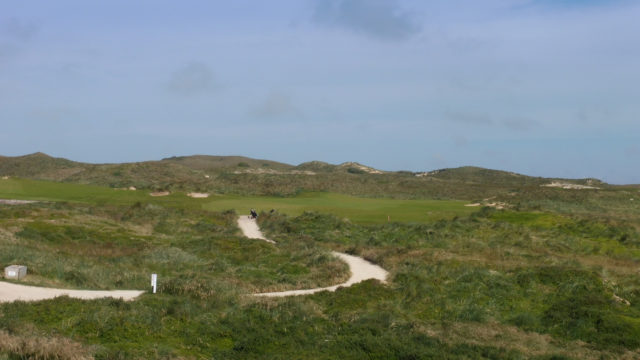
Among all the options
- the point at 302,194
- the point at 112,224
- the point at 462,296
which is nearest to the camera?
the point at 462,296

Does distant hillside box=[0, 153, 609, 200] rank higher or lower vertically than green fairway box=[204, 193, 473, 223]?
higher

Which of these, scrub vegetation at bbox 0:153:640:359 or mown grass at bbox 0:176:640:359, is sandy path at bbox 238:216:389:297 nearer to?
scrub vegetation at bbox 0:153:640:359

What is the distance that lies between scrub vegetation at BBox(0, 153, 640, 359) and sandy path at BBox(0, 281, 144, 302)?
1.14 meters

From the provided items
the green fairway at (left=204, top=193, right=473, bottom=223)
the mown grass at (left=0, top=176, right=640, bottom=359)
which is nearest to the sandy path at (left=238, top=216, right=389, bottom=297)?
the mown grass at (left=0, top=176, right=640, bottom=359)

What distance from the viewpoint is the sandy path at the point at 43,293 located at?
17.4m

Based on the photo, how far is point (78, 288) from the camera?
20.0m

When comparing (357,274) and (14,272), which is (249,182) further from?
(14,272)

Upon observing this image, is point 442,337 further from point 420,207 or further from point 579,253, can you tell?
point 420,207

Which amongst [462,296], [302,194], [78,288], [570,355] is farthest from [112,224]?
[302,194]

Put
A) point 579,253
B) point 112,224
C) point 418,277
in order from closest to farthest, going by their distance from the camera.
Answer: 1. point 418,277
2. point 579,253
3. point 112,224

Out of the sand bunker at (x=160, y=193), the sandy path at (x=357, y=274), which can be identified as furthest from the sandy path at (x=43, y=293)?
the sand bunker at (x=160, y=193)

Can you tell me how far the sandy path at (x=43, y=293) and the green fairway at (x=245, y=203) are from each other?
32.8 m

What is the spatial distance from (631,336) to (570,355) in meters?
3.32

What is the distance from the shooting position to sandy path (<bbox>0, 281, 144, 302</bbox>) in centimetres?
1742
